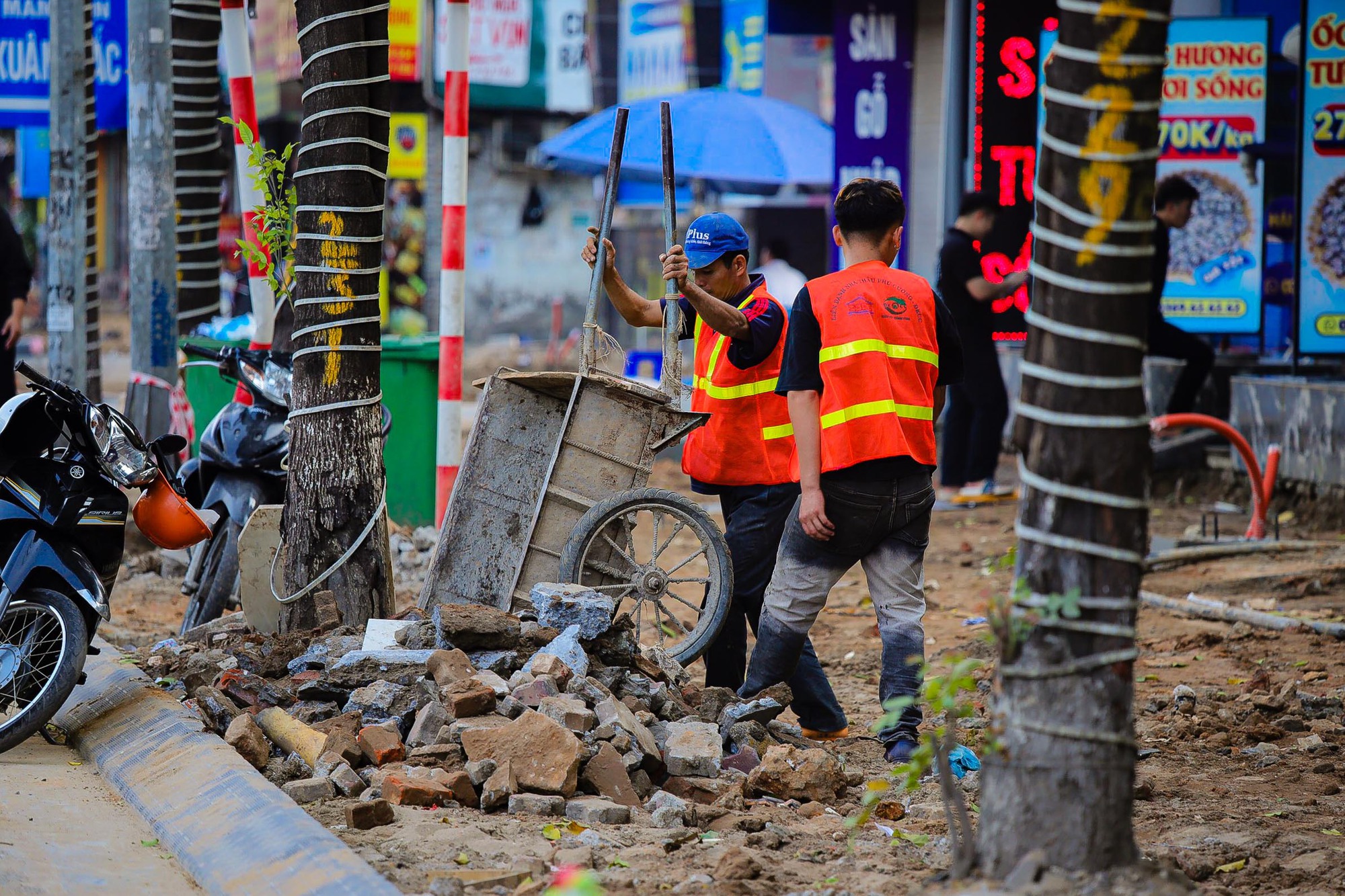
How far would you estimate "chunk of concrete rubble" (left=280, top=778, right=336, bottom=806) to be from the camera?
13.1 ft

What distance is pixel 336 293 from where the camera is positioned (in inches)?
209

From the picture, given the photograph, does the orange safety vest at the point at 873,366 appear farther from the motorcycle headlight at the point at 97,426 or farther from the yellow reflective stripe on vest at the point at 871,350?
the motorcycle headlight at the point at 97,426

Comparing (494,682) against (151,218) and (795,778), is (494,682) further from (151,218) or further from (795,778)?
(151,218)

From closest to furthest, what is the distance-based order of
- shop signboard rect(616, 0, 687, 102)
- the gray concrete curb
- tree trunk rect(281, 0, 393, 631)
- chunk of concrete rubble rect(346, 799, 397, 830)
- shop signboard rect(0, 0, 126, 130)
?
the gray concrete curb, chunk of concrete rubble rect(346, 799, 397, 830), tree trunk rect(281, 0, 393, 631), shop signboard rect(0, 0, 126, 130), shop signboard rect(616, 0, 687, 102)

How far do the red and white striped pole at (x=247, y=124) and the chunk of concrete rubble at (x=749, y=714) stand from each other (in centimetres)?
305

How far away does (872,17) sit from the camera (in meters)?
14.7

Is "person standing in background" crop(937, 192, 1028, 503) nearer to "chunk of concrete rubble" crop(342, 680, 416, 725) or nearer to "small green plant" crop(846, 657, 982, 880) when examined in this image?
"chunk of concrete rubble" crop(342, 680, 416, 725)

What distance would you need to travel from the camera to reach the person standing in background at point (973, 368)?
32.6 ft

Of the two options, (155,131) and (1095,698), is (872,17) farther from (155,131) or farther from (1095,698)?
(1095,698)

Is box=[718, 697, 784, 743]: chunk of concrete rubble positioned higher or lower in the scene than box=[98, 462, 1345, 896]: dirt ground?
higher

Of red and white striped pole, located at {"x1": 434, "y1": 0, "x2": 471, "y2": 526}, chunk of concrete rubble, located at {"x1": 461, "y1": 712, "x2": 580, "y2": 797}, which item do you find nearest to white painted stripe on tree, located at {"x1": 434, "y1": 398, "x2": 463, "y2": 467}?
red and white striped pole, located at {"x1": 434, "y1": 0, "x2": 471, "y2": 526}

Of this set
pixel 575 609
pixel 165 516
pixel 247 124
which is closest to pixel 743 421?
pixel 575 609

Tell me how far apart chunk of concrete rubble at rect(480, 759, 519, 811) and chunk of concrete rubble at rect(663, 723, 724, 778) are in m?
0.48

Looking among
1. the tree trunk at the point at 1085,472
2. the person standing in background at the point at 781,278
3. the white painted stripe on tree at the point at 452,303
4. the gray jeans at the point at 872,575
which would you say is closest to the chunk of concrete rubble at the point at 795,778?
the gray jeans at the point at 872,575
